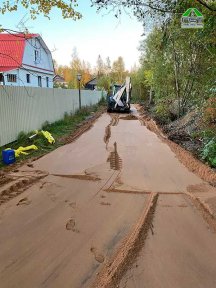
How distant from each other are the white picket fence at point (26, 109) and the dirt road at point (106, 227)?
89.2 inches

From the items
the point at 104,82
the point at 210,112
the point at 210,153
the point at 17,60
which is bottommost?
the point at 210,153

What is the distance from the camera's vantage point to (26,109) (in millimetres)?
12562

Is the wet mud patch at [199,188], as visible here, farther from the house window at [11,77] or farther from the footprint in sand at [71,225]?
the house window at [11,77]

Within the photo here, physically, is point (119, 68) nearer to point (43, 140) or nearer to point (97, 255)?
A: point (43, 140)

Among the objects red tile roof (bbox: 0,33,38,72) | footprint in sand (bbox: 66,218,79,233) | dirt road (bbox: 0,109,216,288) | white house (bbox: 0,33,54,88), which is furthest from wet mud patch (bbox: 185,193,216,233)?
red tile roof (bbox: 0,33,38,72)

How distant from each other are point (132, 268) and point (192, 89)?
16138mm

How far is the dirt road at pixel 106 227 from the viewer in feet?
12.6

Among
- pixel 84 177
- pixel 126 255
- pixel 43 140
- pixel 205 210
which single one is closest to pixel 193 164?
pixel 84 177

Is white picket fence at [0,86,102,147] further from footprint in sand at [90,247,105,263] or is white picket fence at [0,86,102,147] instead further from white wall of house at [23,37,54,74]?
white wall of house at [23,37,54,74]

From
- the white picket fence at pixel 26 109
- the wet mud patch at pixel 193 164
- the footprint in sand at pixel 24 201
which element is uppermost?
the white picket fence at pixel 26 109

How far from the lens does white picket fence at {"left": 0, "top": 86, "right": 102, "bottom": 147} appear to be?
10.5 metres

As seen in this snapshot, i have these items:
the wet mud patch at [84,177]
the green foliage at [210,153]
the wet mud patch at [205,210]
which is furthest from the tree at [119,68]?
the wet mud patch at [205,210]

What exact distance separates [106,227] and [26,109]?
28.0ft

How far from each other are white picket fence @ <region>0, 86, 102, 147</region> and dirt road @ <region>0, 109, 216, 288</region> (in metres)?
2.27
